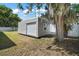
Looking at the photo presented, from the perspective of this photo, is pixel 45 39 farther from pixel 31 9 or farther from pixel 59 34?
pixel 31 9

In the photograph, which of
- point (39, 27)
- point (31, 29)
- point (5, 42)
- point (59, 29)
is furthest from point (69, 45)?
point (5, 42)

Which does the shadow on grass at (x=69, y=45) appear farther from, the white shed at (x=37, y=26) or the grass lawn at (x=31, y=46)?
the white shed at (x=37, y=26)

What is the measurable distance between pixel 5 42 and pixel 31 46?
1.43 ft

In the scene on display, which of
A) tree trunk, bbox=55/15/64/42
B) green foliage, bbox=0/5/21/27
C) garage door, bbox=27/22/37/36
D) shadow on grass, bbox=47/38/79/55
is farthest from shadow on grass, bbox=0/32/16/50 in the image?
tree trunk, bbox=55/15/64/42

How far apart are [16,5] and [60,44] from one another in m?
0.98

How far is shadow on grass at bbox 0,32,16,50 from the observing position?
3.84 metres

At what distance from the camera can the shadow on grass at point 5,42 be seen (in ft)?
12.6

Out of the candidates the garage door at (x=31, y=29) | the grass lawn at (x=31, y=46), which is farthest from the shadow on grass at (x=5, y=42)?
the garage door at (x=31, y=29)

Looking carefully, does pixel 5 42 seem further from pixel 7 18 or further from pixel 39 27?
pixel 39 27

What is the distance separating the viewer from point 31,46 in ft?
12.8

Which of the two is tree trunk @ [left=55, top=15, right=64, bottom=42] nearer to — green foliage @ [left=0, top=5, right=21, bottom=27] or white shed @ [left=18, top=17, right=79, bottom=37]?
white shed @ [left=18, top=17, right=79, bottom=37]

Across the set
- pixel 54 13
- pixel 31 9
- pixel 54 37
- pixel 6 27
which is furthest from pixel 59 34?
pixel 6 27

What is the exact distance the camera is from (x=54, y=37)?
12.9 ft

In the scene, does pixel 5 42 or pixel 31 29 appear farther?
pixel 31 29
